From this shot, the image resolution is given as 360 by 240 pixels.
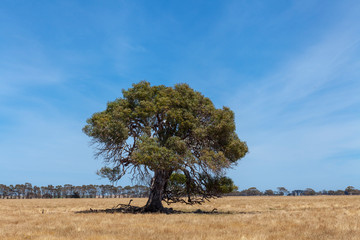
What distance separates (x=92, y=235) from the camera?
12578mm

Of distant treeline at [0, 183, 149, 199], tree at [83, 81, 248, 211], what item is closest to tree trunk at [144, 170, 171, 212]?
tree at [83, 81, 248, 211]

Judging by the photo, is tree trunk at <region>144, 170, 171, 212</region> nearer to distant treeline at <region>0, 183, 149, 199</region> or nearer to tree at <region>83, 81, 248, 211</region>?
tree at <region>83, 81, 248, 211</region>

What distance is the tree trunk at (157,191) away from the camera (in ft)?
87.9

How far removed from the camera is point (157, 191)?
27.2 metres

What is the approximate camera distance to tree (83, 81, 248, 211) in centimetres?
2388

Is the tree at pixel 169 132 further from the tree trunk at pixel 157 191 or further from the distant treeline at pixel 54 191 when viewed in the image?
the distant treeline at pixel 54 191

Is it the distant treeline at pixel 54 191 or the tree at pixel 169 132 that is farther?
the distant treeline at pixel 54 191

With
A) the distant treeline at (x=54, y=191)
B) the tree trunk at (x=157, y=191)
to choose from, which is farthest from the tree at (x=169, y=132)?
the distant treeline at (x=54, y=191)

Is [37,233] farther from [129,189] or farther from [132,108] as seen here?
[129,189]

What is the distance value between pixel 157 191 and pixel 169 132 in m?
5.33

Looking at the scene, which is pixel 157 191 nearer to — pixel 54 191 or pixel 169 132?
pixel 169 132

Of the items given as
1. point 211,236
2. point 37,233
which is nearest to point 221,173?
point 211,236

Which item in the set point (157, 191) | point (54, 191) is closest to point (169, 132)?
point (157, 191)

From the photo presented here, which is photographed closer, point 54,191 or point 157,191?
point 157,191
